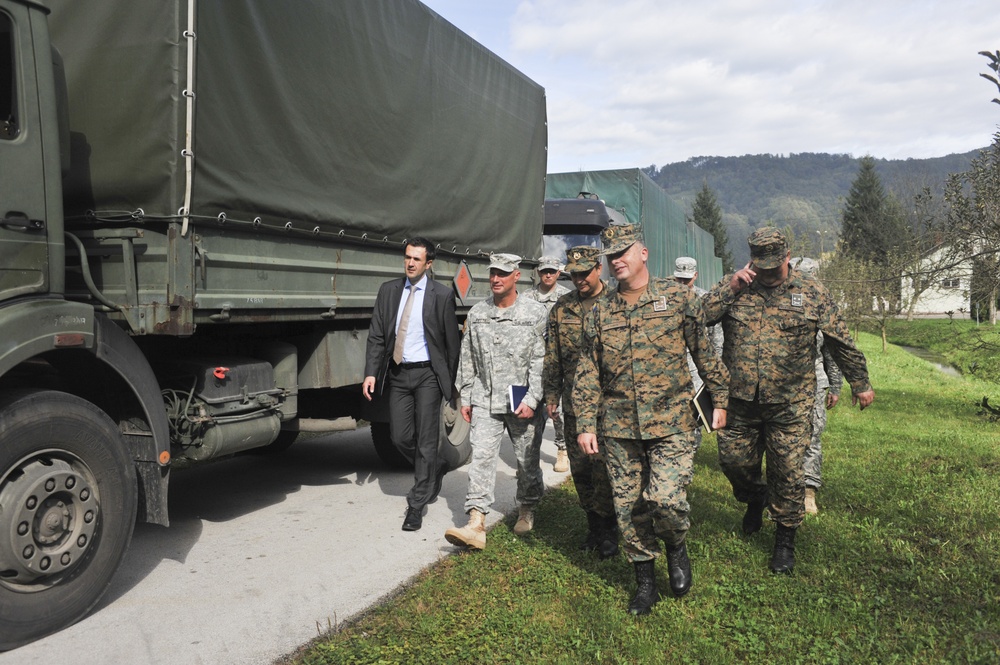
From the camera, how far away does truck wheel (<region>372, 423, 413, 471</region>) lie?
24.3ft

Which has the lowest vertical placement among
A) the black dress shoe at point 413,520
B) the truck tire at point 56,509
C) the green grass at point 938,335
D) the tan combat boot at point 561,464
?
the green grass at point 938,335

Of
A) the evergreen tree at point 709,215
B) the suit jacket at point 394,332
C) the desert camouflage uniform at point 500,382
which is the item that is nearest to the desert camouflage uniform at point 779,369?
the desert camouflage uniform at point 500,382

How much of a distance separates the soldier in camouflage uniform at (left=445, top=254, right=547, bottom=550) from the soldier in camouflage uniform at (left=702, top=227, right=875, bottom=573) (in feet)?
3.82

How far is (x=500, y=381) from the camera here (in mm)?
5426

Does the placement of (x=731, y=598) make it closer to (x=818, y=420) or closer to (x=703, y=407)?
(x=703, y=407)

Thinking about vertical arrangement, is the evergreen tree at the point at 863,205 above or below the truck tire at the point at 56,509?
above

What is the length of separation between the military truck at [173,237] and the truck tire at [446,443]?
28.0 inches

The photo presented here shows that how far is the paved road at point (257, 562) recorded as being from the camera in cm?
384

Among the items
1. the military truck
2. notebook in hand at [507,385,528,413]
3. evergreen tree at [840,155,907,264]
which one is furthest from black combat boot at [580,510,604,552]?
evergreen tree at [840,155,907,264]

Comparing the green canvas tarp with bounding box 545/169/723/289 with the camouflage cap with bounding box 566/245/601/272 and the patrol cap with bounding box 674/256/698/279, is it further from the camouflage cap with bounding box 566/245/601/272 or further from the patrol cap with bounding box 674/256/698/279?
the camouflage cap with bounding box 566/245/601/272

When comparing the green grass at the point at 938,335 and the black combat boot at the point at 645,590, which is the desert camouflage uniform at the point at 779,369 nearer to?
the black combat boot at the point at 645,590

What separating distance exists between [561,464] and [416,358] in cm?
259

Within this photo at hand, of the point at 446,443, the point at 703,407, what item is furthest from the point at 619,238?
the point at 446,443

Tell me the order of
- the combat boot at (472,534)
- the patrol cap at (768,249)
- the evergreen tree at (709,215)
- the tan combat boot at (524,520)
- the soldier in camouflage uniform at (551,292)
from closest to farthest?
the patrol cap at (768,249), the combat boot at (472,534), the tan combat boot at (524,520), the soldier in camouflage uniform at (551,292), the evergreen tree at (709,215)
